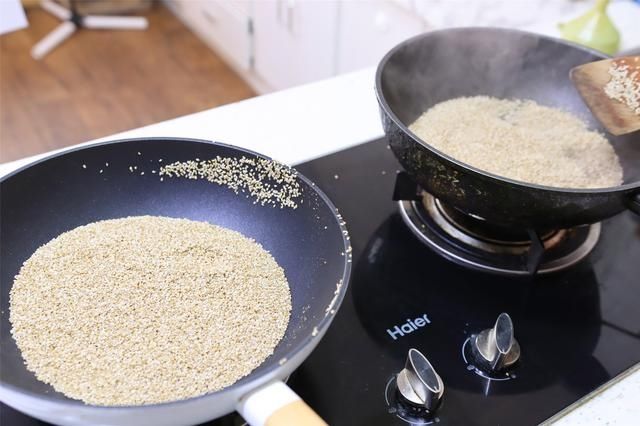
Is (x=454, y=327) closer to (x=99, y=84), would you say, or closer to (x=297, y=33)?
(x=297, y=33)

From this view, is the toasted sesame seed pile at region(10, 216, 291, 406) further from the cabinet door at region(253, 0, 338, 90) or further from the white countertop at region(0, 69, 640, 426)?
the cabinet door at region(253, 0, 338, 90)

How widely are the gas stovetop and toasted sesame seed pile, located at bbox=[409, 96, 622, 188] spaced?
3.5 inches

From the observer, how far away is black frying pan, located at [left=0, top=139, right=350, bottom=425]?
51 centimetres

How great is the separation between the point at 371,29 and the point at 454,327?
3.69 ft

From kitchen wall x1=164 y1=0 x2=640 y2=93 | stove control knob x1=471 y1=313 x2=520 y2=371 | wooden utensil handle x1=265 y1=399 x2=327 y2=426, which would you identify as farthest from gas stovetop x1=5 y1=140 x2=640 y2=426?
kitchen wall x1=164 y1=0 x2=640 y2=93

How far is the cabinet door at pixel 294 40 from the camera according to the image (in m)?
1.77

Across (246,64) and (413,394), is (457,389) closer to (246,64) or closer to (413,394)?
(413,394)

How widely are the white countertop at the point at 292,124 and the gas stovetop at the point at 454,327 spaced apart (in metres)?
0.08

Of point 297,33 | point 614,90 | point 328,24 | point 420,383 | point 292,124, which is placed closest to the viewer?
point 420,383

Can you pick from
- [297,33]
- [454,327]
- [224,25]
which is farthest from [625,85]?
[224,25]

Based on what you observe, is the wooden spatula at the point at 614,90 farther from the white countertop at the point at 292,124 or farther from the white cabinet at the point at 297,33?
the white cabinet at the point at 297,33

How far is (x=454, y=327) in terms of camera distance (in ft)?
2.09

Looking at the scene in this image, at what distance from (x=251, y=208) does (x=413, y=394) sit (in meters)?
0.27

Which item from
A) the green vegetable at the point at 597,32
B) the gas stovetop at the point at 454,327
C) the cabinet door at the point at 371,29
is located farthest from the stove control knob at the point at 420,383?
the cabinet door at the point at 371,29
